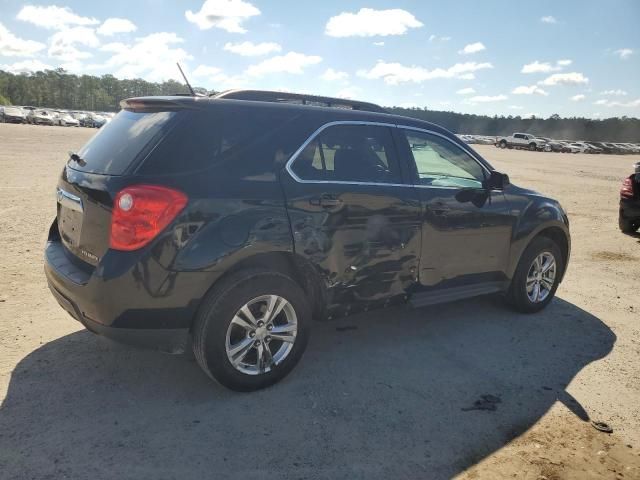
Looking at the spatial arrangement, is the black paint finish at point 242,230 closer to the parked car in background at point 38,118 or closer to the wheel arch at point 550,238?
the wheel arch at point 550,238

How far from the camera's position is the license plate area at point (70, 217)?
3.21 meters

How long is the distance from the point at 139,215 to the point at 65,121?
199ft

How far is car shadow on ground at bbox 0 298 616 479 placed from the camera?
8.84 ft

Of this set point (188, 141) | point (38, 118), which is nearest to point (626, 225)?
point (188, 141)

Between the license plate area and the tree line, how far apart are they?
93.8 m

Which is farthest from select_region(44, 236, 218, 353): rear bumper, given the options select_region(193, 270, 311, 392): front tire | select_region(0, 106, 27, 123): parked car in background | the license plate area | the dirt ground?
select_region(0, 106, 27, 123): parked car in background

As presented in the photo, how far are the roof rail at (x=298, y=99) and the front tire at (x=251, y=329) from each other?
1.38m

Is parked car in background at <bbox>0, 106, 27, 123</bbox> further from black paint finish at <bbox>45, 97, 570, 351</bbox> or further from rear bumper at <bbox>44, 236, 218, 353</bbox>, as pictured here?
rear bumper at <bbox>44, 236, 218, 353</bbox>

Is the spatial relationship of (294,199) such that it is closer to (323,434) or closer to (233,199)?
(233,199)

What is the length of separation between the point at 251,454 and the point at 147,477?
0.54 meters

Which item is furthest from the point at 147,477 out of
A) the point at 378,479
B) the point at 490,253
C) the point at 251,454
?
the point at 490,253

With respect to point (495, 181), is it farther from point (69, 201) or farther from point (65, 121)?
point (65, 121)

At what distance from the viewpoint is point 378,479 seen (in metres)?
2.63

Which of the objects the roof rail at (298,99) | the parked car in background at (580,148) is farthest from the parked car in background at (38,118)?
the parked car in background at (580,148)
